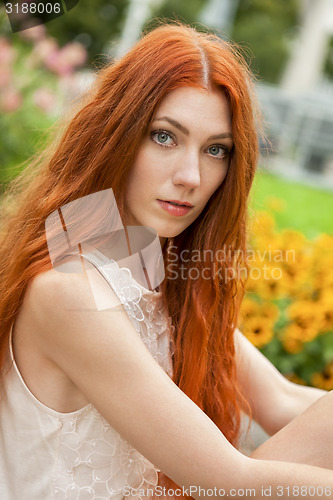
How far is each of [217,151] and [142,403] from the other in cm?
57

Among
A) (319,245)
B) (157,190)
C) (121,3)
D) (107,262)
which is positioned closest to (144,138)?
(157,190)

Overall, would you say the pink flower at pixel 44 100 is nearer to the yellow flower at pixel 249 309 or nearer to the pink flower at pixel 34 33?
the pink flower at pixel 34 33

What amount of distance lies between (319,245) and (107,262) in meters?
1.55

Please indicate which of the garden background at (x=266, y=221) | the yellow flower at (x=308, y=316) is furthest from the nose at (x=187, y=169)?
A: the yellow flower at (x=308, y=316)

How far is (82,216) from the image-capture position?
1.31 m

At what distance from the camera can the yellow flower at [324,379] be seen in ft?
8.26

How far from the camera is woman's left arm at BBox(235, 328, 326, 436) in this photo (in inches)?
65.4

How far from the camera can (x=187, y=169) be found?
1318mm

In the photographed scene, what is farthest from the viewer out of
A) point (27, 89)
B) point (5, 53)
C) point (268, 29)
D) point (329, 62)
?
point (329, 62)

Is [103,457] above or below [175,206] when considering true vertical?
below

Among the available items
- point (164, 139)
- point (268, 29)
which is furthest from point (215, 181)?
point (268, 29)

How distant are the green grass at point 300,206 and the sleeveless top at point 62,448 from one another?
3387 mm

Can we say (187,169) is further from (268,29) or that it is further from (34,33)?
(268,29)

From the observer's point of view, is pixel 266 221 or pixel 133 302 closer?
pixel 133 302
